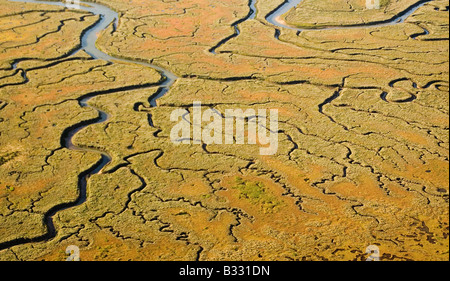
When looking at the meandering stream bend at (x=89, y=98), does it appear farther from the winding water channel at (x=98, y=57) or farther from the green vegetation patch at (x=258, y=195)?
the green vegetation patch at (x=258, y=195)

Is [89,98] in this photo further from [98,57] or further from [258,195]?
[258,195]

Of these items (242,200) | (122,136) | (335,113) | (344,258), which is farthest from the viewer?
(335,113)

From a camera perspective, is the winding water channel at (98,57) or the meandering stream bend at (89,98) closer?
the meandering stream bend at (89,98)

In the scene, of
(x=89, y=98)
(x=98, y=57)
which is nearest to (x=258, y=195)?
(x=89, y=98)

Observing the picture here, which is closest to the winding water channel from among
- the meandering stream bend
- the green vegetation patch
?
the meandering stream bend

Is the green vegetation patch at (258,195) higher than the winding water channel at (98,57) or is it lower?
lower

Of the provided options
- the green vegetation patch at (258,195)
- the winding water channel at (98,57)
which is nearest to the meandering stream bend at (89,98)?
the winding water channel at (98,57)

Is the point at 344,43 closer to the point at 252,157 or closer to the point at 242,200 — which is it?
the point at 252,157

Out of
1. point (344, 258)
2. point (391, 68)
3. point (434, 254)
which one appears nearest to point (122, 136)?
point (344, 258)
